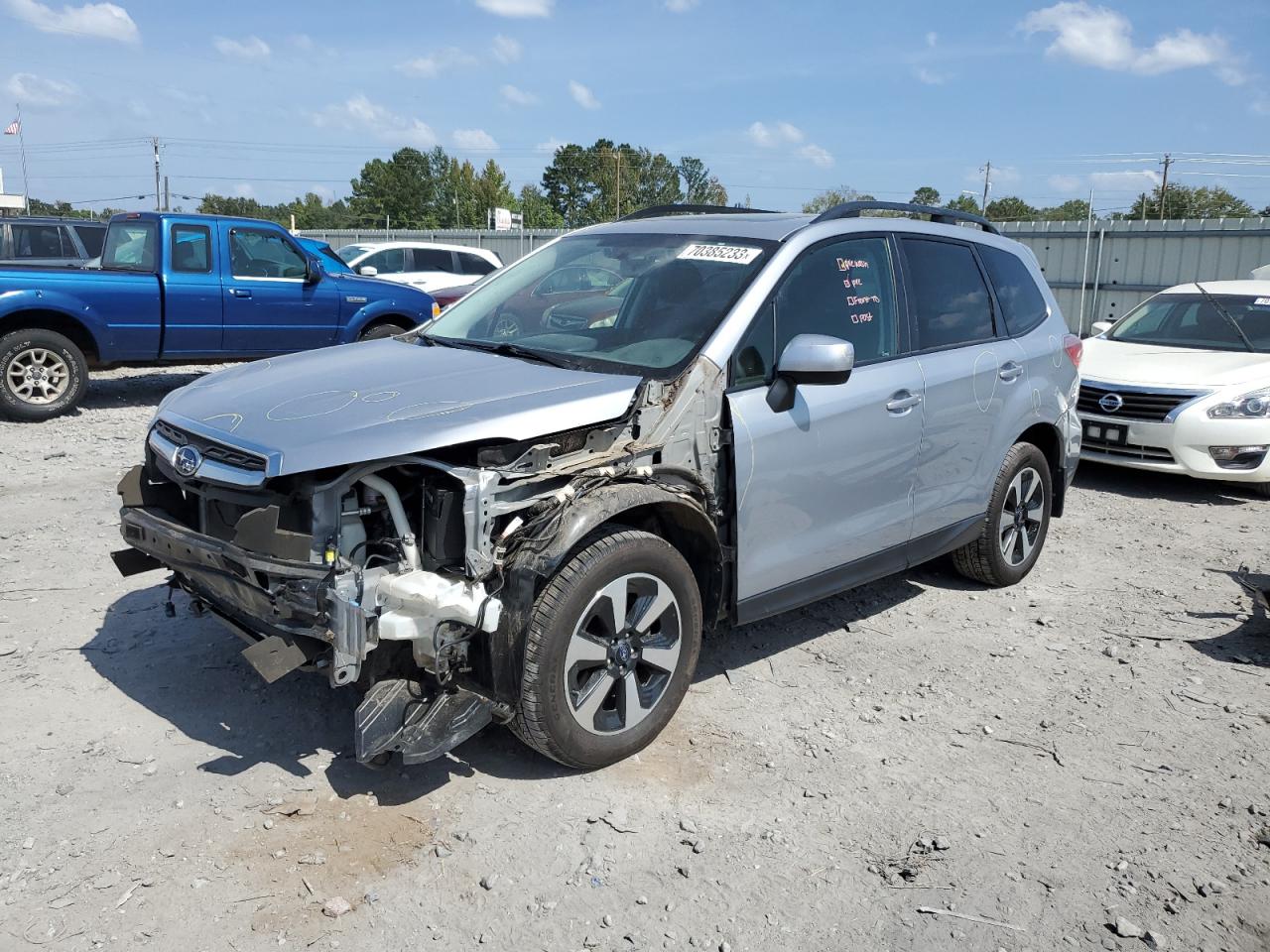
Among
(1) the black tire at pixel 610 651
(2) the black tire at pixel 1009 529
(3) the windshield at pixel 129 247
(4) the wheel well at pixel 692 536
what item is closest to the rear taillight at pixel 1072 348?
(2) the black tire at pixel 1009 529

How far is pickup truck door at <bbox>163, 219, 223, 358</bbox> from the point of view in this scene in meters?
10.1

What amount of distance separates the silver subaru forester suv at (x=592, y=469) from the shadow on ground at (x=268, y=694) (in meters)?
0.28

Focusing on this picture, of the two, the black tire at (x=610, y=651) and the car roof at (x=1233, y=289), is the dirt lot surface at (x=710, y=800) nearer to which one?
the black tire at (x=610, y=651)

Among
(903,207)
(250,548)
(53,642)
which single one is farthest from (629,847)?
(903,207)

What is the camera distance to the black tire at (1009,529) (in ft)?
17.7

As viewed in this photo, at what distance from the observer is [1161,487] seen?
8.46 metres

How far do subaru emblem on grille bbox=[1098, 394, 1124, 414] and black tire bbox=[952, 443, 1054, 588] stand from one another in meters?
2.82

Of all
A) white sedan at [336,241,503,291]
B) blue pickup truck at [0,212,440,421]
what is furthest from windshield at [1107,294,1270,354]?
white sedan at [336,241,503,291]

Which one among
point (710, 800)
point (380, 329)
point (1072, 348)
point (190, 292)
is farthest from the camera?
point (380, 329)

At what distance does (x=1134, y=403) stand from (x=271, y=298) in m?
8.30

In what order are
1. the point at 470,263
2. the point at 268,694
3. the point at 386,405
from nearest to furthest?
1. the point at 386,405
2. the point at 268,694
3. the point at 470,263

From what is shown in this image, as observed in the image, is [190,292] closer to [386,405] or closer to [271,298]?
[271,298]

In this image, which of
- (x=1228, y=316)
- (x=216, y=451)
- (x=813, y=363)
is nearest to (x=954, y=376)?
(x=813, y=363)

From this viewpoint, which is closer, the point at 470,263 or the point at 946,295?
the point at 946,295
